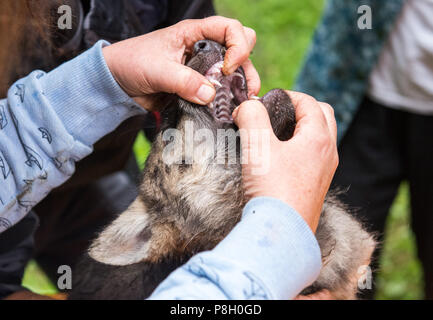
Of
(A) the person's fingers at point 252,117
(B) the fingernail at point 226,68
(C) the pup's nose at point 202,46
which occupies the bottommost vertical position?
(A) the person's fingers at point 252,117

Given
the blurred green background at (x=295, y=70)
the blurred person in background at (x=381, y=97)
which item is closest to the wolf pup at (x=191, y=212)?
the blurred person in background at (x=381, y=97)

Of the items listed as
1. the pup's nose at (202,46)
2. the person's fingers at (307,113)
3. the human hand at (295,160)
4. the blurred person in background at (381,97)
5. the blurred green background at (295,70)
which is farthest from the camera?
the blurred green background at (295,70)

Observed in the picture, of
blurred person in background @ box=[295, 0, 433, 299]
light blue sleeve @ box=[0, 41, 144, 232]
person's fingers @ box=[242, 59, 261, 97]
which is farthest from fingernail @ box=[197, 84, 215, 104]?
blurred person in background @ box=[295, 0, 433, 299]

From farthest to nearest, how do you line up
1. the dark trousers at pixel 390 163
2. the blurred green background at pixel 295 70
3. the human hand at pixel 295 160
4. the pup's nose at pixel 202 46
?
the blurred green background at pixel 295 70 → the dark trousers at pixel 390 163 → the pup's nose at pixel 202 46 → the human hand at pixel 295 160

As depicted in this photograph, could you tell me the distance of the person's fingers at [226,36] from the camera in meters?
1.57

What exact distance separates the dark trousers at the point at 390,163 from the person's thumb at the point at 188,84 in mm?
1431

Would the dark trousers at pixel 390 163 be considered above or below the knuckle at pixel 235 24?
below

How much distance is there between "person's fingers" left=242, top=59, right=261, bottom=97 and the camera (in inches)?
66.9

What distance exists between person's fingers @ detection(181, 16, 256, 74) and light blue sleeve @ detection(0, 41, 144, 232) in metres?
0.32

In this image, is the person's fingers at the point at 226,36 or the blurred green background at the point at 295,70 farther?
the blurred green background at the point at 295,70

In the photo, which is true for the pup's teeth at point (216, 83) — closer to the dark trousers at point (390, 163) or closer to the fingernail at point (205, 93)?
the fingernail at point (205, 93)

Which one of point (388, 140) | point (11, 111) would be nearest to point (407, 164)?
point (388, 140)
